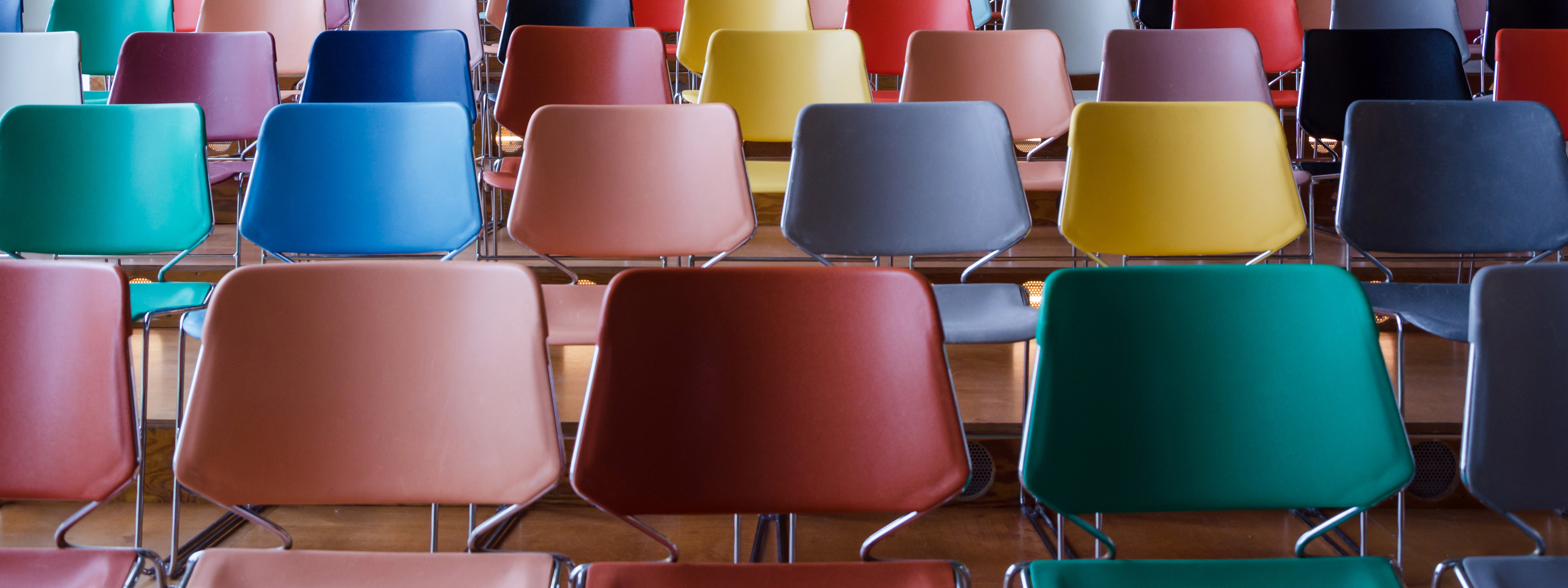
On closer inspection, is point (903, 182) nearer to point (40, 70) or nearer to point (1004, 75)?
point (1004, 75)

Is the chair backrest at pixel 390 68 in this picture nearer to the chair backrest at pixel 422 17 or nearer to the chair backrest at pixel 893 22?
the chair backrest at pixel 422 17

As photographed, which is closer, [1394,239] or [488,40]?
[1394,239]

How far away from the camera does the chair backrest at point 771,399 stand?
4.45 feet

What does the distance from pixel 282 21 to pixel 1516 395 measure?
4.39 meters

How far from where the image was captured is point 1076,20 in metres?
4.07

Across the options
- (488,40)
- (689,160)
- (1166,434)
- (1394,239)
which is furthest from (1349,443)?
(488,40)

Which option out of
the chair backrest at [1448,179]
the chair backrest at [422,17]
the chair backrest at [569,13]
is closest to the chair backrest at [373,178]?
the chair backrest at [569,13]

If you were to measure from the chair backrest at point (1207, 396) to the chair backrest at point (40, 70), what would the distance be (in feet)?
10.6

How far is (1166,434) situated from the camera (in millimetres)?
1374

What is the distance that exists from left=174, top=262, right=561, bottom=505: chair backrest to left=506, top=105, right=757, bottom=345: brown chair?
3.23ft

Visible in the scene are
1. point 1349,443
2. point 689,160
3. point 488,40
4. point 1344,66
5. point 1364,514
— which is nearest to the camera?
point 1349,443

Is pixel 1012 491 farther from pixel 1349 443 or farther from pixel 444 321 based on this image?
pixel 444 321

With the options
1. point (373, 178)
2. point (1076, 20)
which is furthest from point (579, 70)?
point (1076, 20)

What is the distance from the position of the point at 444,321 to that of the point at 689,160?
3.55 ft
